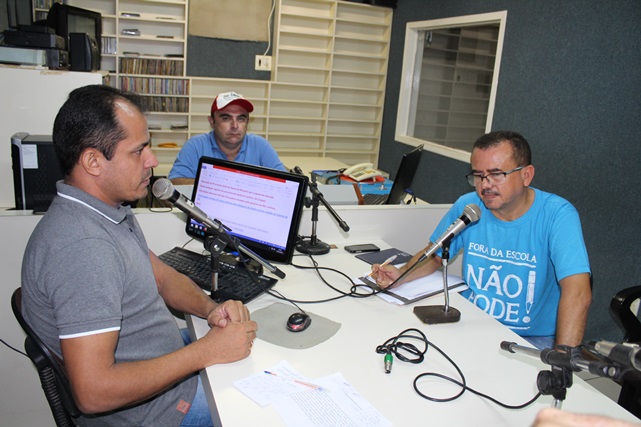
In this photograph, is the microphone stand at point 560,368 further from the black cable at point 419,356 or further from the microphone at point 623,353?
the black cable at point 419,356

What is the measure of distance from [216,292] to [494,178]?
1.08 metres

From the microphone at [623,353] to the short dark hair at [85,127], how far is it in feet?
3.71

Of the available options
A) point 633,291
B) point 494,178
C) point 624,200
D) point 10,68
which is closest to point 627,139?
point 624,200

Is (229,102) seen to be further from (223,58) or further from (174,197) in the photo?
(223,58)

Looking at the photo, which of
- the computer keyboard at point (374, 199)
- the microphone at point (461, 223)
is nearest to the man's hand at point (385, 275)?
the microphone at point (461, 223)

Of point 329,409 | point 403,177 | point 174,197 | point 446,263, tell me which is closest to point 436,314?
point 446,263

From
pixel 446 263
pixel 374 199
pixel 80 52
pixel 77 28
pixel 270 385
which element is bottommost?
pixel 270 385

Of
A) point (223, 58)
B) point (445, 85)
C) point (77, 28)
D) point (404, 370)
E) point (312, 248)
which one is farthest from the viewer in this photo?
point (445, 85)

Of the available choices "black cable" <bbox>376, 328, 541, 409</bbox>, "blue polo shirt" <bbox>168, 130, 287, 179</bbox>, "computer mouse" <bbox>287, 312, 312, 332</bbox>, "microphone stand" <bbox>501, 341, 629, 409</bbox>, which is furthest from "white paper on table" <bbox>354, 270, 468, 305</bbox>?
"blue polo shirt" <bbox>168, 130, 287, 179</bbox>

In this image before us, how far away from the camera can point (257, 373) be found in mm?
1277

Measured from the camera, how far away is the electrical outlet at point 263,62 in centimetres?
590

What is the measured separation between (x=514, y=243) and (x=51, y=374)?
5.07ft

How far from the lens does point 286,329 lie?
152cm

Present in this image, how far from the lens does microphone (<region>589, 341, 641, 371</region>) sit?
0.70 metres
